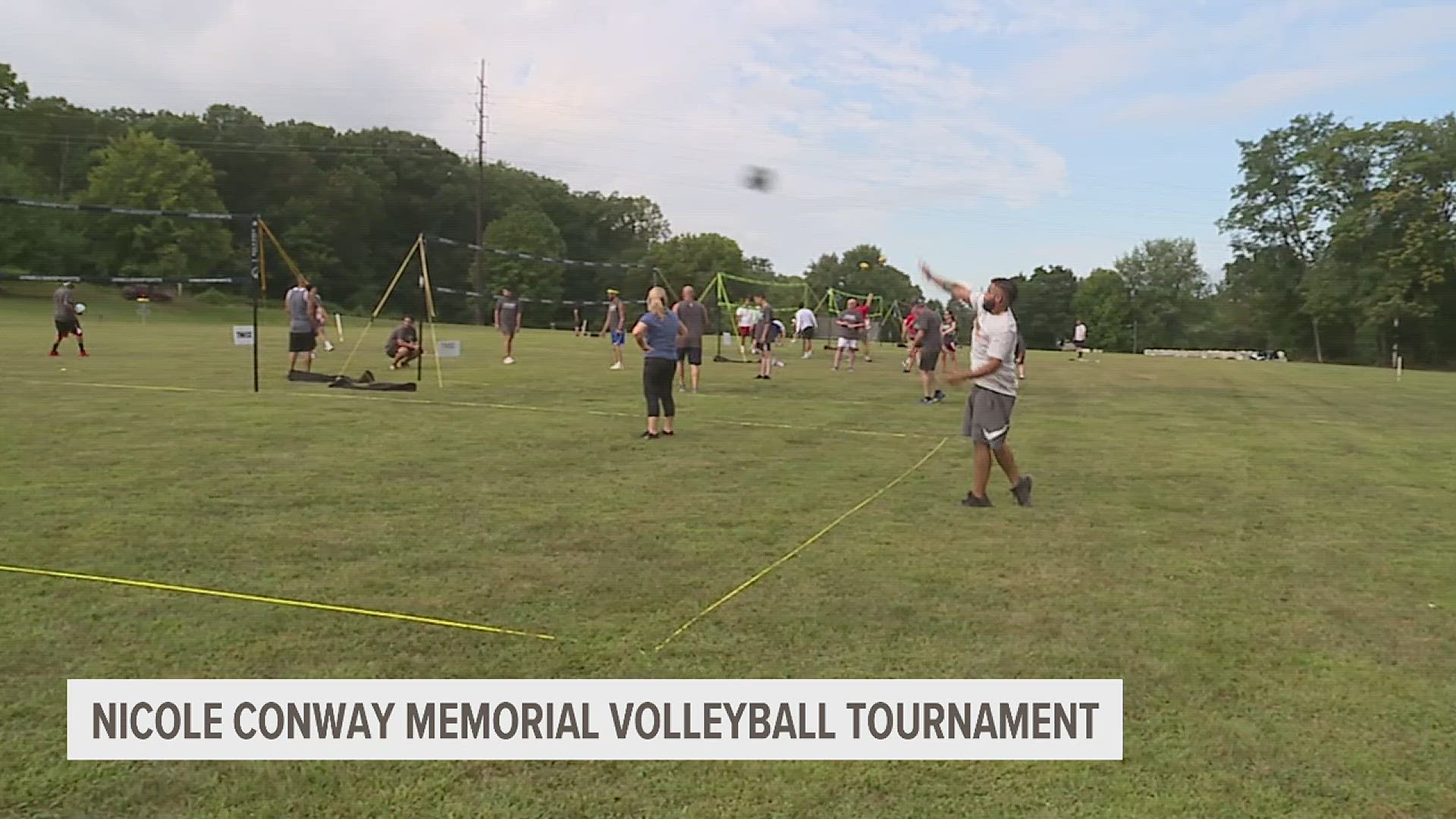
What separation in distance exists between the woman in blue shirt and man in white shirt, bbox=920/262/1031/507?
393 cm

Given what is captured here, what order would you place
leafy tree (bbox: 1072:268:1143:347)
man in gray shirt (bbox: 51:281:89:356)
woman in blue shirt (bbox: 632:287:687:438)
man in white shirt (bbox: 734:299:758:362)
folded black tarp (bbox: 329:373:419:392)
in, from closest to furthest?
woman in blue shirt (bbox: 632:287:687:438) → folded black tarp (bbox: 329:373:419:392) → man in gray shirt (bbox: 51:281:89:356) → man in white shirt (bbox: 734:299:758:362) → leafy tree (bbox: 1072:268:1143:347)

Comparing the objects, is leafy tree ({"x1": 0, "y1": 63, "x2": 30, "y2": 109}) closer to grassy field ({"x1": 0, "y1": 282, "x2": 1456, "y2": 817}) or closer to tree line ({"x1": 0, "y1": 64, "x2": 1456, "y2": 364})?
tree line ({"x1": 0, "y1": 64, "x2": 1456, "y2": 364})

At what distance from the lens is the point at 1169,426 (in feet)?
46.1

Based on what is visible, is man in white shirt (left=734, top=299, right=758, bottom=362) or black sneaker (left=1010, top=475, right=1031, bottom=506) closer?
black sneaker (left=1010, top=475, right=1031, bottom=506)

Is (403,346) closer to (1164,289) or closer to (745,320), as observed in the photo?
(745,320)

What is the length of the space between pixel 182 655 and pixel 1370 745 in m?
4.60

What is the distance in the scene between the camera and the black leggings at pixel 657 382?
428 inches

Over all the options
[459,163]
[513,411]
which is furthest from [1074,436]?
[459,163]

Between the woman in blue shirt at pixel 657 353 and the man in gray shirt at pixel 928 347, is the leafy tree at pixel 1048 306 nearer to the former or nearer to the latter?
the man in gray shirt at pixel 928 347

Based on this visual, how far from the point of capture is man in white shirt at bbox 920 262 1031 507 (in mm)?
7629

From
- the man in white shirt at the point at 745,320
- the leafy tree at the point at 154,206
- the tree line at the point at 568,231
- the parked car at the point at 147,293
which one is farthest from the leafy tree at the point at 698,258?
the man in white shirt at the point at 745,320

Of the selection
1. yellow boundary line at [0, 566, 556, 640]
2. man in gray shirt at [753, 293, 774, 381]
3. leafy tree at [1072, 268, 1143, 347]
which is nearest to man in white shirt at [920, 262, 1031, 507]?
yellow boundary line at [0, 566, 556, 640]

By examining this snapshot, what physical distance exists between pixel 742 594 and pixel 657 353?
5866mm

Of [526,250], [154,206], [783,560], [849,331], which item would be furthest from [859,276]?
[783,560]
